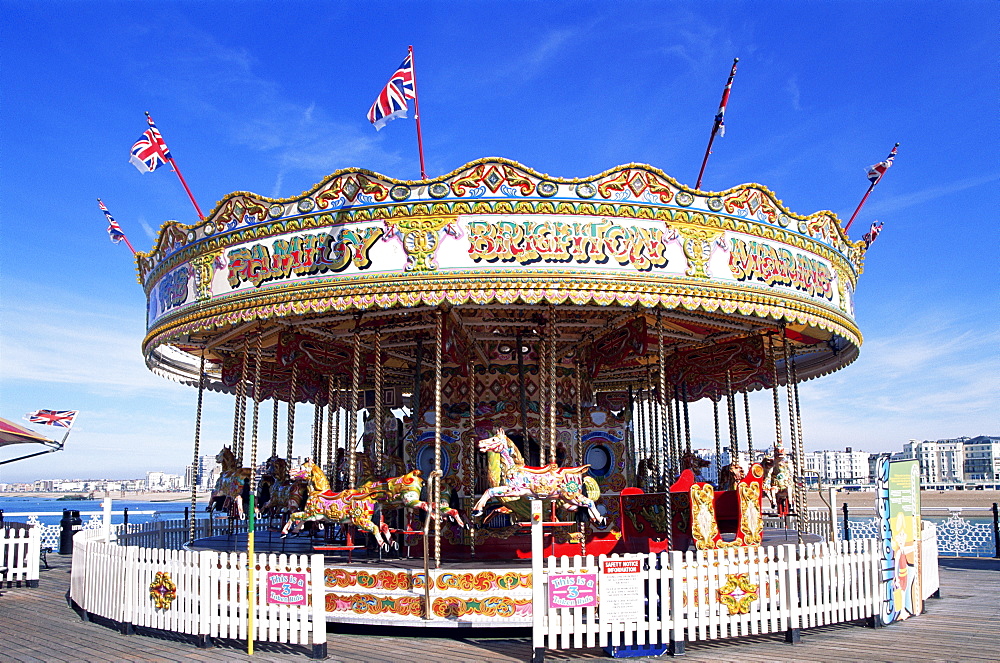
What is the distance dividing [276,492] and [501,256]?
22.4ft

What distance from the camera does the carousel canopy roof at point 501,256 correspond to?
359 inches

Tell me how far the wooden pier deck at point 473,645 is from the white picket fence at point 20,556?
349 centimetres

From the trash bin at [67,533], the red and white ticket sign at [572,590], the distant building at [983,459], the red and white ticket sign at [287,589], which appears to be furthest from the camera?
the distant building at [983,459]

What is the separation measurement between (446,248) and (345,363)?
21.2 ft

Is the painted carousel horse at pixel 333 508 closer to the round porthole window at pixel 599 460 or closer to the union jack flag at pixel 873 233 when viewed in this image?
the round porthole window at pixel 599 460

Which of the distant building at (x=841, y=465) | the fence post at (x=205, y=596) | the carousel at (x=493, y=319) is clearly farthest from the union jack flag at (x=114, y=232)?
the distant building at (x=841, y=465)

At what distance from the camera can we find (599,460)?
13.7 meters

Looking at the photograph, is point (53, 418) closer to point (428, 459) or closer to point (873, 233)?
point (428, 459)

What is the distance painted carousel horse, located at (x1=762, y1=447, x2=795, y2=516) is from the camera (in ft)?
38.7

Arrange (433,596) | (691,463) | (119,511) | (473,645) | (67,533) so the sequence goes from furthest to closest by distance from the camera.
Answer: (119,511), (67,533), (691,463), (433,596), (473,645)

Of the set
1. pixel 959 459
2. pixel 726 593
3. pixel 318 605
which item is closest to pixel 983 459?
pixel 959 459

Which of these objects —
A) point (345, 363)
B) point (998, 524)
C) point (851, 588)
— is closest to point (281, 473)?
point (345, 363)

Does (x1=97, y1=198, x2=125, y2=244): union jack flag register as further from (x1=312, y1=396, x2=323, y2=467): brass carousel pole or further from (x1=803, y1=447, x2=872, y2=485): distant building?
(x1=803, y1=447, x2=872, y2=485): distant building

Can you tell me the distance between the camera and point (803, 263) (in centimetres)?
1062
